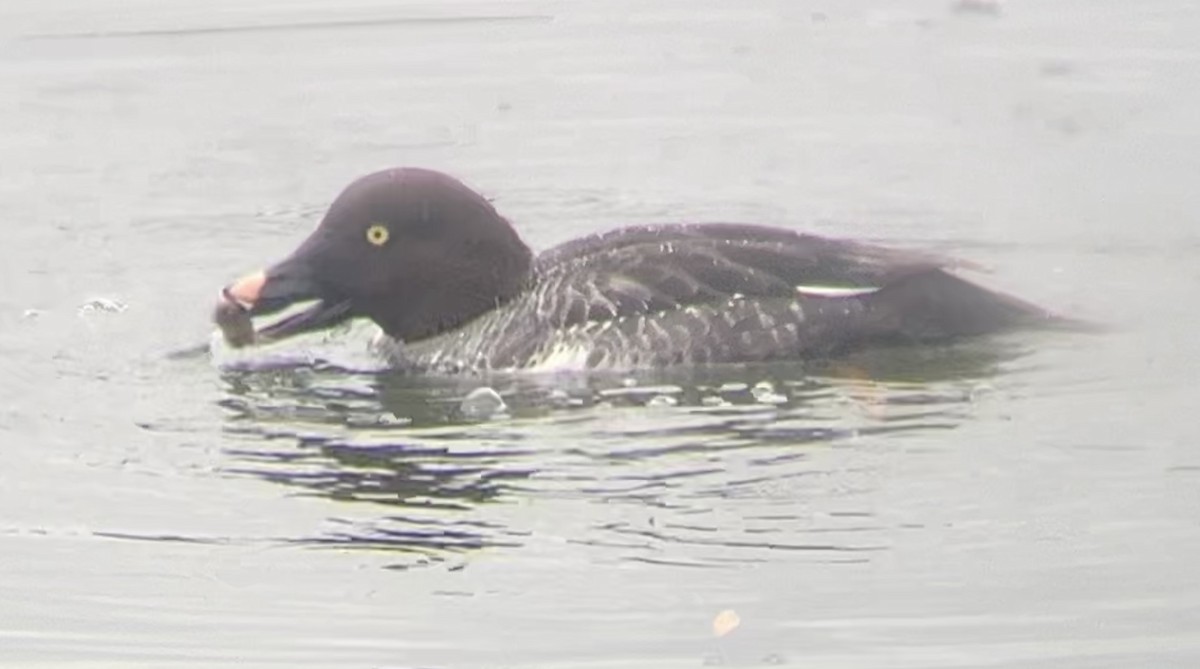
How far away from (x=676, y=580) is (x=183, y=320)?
12.8 feet

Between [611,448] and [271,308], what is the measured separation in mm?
1912

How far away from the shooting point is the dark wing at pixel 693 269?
11.6 metres

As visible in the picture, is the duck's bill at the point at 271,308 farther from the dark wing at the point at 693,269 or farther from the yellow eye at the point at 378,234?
the dark wing at the point at 693,269

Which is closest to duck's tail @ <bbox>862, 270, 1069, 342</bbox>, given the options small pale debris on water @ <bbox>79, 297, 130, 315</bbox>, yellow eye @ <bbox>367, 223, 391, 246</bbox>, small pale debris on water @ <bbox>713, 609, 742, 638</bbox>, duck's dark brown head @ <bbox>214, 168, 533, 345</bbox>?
duck's dark brown head @ <bbox>214, 168, 533, 345</bbox>

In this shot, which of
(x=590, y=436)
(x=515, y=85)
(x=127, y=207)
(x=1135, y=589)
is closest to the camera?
(x=1135, y=589)

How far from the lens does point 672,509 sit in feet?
31.6

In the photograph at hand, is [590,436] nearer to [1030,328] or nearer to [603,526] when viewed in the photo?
[603,526]

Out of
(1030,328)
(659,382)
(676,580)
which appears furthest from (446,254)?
(676,580)

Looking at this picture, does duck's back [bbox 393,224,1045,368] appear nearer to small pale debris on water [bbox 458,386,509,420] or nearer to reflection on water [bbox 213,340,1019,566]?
reflection on water [bbox 213,340,1019,566]

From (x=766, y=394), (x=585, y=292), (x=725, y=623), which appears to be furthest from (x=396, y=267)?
(x=725, y=623)

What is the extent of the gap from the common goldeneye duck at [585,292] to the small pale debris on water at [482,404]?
393 millimetres

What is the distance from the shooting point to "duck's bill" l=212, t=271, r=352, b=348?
38.4ft

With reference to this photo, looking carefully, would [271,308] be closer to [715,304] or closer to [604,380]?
[604,380]

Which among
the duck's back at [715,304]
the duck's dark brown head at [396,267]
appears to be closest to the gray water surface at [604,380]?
the duck's back at [715,304]
